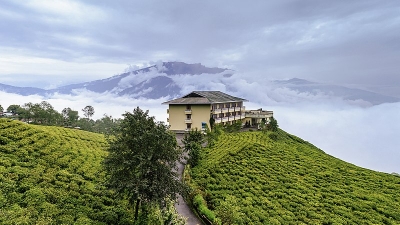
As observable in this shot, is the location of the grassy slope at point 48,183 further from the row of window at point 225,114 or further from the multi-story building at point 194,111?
the row of window at point 225,114

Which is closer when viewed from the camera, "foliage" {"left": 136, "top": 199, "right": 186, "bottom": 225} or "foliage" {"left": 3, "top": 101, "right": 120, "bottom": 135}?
"foliage" {"left": 136, "top": 199, "right": 186, "bottom": 225}

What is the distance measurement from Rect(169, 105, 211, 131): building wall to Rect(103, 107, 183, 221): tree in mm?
38503

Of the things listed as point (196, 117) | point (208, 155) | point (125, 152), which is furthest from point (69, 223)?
point (196, 117)

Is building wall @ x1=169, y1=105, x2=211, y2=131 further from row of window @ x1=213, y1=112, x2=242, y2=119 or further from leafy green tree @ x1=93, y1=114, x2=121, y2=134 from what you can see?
leafy green tree @ x1=93, y1=114, x2=121, y2=134

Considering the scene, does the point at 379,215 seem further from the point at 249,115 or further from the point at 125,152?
the point at 249,115

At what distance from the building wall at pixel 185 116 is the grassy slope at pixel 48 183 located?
29.2 meters

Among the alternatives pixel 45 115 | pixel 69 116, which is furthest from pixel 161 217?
pixel 69 116

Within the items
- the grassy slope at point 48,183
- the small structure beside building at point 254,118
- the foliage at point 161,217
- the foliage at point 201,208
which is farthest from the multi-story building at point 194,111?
the foliage at point 161,217

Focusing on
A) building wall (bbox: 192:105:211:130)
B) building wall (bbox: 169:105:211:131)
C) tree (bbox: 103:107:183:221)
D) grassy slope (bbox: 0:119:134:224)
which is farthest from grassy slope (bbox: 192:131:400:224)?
building wall (bbox: 169:105:211:131)

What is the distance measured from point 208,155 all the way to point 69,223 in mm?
21781

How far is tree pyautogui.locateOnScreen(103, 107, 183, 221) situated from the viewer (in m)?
14.5

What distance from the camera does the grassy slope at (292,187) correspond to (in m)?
20.5

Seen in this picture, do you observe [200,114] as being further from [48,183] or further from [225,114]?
[48,183]

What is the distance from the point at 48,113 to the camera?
65.4 meters
